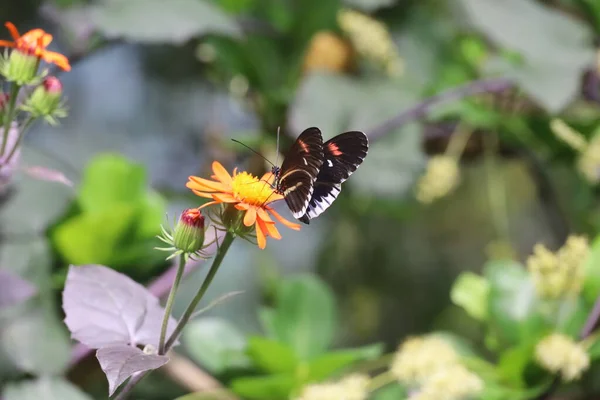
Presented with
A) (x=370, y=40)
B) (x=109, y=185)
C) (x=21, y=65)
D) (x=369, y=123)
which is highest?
(x=370, y=40)

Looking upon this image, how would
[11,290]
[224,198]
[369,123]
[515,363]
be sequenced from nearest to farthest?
[224,198] < [11,290] < [515,363] < [369,123]

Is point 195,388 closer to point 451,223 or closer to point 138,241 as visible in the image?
point 138,241

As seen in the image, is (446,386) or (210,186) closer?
(210,186)

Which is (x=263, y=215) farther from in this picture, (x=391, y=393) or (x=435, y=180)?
(x=435, y=180)

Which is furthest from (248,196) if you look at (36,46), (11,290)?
(11,290)

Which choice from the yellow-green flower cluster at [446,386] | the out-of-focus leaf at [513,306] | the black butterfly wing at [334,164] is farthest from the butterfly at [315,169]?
the out-of-focus leaf at [513,306]

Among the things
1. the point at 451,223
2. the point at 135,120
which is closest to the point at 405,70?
the point at 451,223

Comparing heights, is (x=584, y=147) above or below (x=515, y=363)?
above
